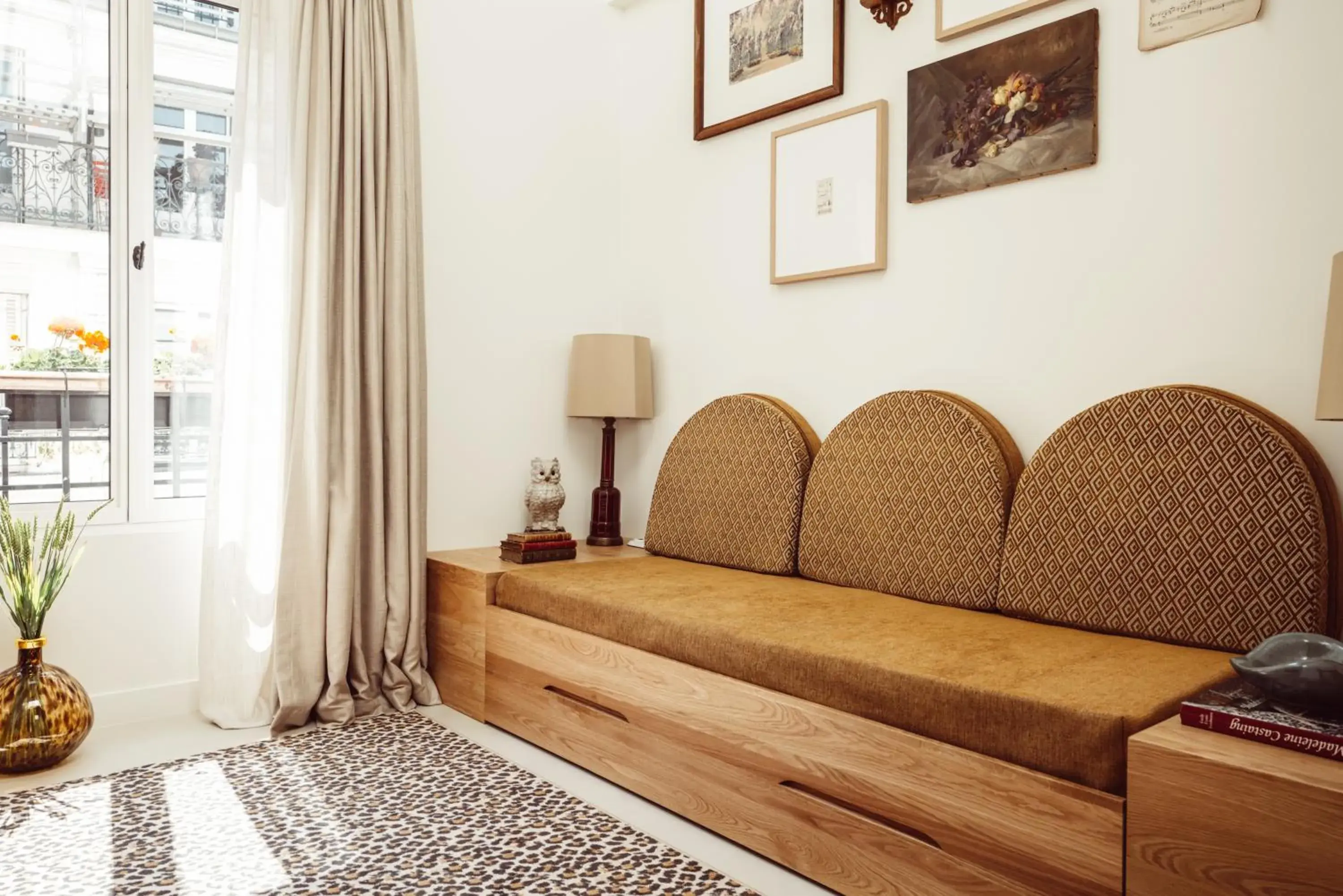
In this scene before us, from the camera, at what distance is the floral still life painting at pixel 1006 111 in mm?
2244

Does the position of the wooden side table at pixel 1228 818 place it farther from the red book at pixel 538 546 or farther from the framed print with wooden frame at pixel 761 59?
the framed print with wooden frame at pixel 761 59

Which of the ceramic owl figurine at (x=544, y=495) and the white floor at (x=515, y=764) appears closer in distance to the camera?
the white floor at (x=515, y=764)

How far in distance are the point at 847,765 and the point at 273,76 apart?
8.57ft

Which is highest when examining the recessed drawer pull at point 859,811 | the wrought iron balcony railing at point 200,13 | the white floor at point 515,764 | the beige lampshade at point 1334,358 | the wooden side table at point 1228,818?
the wrought iron balcony railing at point 200,13

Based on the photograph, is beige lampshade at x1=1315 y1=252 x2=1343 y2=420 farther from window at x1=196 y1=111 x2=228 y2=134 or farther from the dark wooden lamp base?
window at x1=196 y1=111 x2=228 y2=134

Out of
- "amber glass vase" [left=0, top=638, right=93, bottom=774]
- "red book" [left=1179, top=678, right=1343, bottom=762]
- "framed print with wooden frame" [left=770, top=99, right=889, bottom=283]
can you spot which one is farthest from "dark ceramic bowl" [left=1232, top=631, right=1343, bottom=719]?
"amber glass vase" [left=0, top=638, right=93, bottom=774]

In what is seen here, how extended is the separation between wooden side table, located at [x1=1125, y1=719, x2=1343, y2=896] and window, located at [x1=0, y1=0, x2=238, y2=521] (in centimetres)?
272

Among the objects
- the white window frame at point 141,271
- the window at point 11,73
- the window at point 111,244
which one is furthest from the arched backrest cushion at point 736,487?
the window at point 11,73

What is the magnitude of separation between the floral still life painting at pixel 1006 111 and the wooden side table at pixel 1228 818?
152 centimetres

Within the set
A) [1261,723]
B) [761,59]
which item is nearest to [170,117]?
[761,59]

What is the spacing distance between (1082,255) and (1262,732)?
134cm

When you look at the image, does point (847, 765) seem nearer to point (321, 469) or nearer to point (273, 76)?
point (321, 469)

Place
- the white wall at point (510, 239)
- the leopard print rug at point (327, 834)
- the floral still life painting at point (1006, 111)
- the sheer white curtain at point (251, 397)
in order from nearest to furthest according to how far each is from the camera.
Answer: the leopard print rug at point (327, 834)
the floral still life painting at point (1006, 111)
the sheer white curtain at point (251, 397)
the white wall at point (510, 239)

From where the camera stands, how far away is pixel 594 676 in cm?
238
